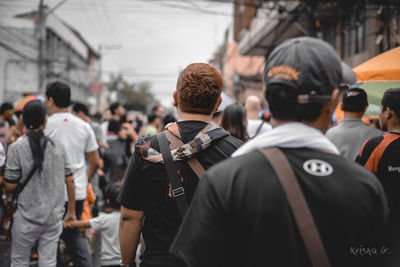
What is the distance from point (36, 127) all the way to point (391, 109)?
343 cm

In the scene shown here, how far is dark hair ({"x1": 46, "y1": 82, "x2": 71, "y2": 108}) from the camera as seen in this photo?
434 cm

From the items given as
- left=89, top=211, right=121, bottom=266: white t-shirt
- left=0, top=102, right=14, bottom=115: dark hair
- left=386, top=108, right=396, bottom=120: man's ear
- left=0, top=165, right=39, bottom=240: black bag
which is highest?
left=386, top=108, right=396, bottom=120: man's ear

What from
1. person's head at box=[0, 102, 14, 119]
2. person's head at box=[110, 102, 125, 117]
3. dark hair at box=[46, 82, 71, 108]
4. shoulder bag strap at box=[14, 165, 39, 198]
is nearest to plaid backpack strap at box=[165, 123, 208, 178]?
shoulder bag strap at box=[14, 165, 39, 198]

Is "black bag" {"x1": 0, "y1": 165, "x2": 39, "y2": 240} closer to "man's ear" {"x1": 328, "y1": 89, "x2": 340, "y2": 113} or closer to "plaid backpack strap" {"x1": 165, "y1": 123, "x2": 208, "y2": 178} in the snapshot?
"plaid backpack strap" {"x1": 165, "y1": 123, "x2": 208, "y2": 178}

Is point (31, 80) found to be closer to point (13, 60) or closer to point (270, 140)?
point (13, 60)

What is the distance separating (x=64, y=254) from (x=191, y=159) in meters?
4.39

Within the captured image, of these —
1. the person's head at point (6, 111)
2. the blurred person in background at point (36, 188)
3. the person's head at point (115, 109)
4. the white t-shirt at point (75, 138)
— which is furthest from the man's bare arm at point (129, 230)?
the person's head at point (115, 109)

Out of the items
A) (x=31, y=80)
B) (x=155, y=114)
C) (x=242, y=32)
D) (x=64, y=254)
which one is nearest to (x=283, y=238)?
(x=64, y=254)

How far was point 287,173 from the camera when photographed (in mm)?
1334

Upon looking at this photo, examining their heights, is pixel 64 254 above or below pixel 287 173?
below

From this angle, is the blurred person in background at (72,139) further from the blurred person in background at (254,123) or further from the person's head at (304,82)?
the person's head at (304,82)

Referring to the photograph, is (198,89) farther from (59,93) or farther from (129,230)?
(59,93)

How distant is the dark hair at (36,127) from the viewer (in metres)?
3.68

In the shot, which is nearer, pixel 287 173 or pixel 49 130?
pixel 287 173
